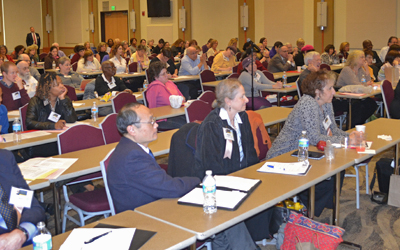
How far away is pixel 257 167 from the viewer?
9.73ft

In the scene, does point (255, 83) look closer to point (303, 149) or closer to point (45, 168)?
point (303, 149)

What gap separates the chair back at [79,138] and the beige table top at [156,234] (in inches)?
58.0

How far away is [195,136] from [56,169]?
39.8 inches

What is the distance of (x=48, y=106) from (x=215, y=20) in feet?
40.9

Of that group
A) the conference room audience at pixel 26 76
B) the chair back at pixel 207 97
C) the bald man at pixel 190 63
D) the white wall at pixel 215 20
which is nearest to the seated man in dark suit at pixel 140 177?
the chair back at pixel 207 97

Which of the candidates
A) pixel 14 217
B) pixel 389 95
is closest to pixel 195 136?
pixel 14 217

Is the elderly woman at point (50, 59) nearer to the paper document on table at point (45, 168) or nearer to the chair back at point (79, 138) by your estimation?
the chair back at point (79, 138)

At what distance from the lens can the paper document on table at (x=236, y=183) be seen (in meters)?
2.46

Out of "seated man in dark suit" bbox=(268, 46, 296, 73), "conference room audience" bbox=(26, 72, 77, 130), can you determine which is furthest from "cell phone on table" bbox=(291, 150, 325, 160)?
"seated man in dark suit" bbox=(268, 46, 296, 73)

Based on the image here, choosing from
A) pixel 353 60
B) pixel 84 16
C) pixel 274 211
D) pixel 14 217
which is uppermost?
pixel 84 16

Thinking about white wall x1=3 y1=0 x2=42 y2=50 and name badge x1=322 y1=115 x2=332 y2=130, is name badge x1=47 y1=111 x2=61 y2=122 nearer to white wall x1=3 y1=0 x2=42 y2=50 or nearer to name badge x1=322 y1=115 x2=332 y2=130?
name badge x1=322 y1=115 x2=332 y2=130

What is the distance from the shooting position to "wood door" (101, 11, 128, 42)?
18625mm

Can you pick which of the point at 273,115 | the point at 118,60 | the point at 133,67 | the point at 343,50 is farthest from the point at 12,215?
the point at 343,50

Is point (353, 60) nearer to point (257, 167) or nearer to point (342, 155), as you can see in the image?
point (342, 155)
